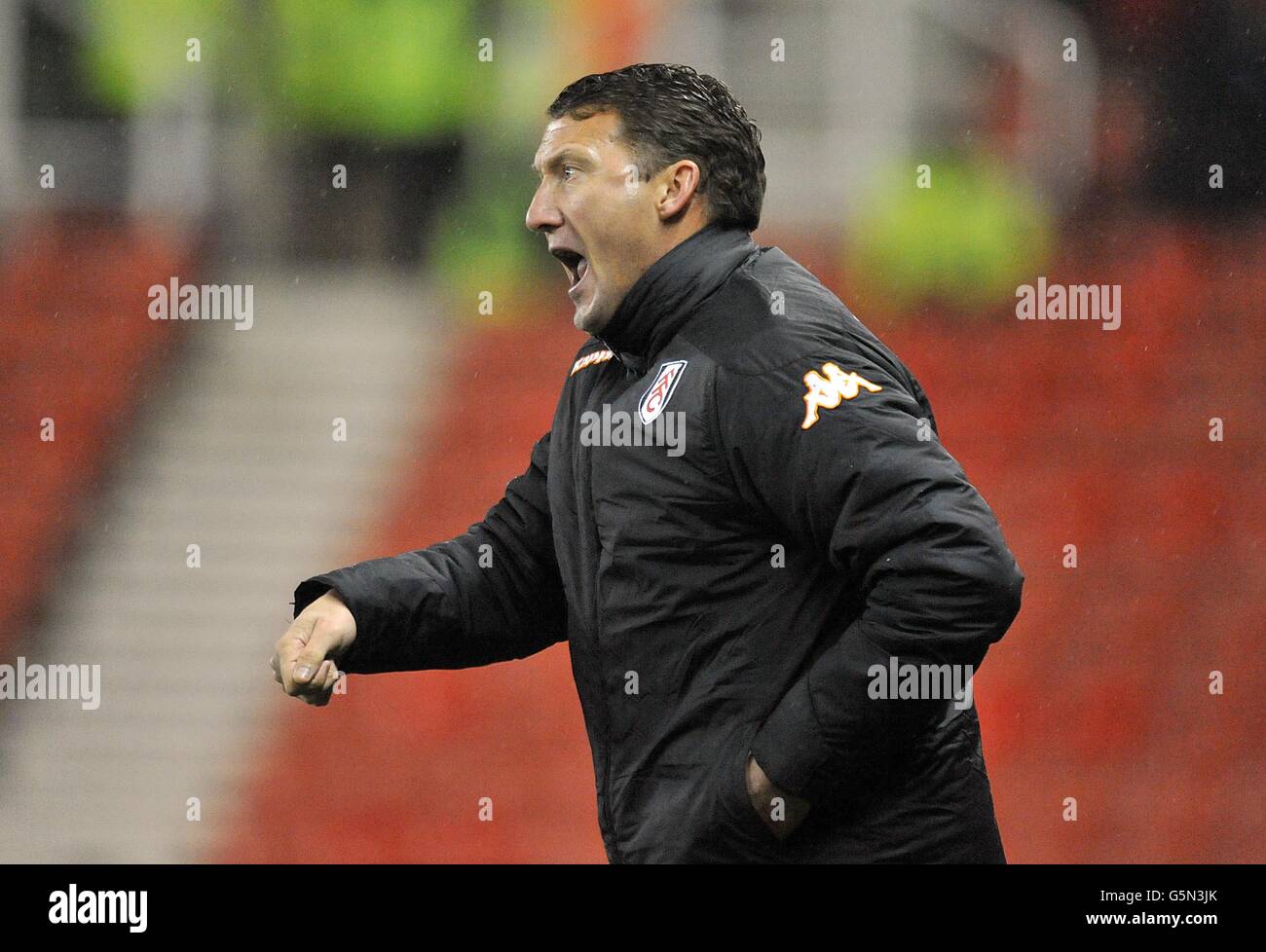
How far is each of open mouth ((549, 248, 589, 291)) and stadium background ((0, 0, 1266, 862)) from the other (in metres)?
3.40

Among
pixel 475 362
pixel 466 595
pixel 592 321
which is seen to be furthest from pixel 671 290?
pixel 475 362

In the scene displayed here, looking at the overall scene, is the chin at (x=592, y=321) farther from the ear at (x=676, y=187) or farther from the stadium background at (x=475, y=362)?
the stadium background at (x=475, y=362)

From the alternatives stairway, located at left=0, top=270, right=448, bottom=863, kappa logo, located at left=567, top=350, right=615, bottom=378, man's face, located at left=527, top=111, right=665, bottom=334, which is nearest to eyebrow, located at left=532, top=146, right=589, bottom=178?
man's face, located at left=527, top=111, right=665, bottom=334

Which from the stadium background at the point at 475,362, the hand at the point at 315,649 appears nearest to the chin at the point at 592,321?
the hand at the point at 315,649

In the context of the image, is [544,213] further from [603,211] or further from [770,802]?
[770,802]

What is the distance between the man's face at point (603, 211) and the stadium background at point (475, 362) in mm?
3436

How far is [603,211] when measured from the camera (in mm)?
2109

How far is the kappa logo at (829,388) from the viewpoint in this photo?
187cm

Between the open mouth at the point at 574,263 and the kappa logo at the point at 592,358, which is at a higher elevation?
the open mouth at the point at 574,263

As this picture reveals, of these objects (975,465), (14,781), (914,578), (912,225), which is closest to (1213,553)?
(975,465)

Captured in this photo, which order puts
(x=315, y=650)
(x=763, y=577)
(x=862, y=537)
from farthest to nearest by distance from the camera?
(x=315, y=650), (x=763, y=577), (x=862, y=537)

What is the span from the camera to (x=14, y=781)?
5.61 meters

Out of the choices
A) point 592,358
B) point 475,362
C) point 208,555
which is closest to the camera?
point 592,358

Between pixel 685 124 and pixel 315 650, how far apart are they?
748 millimetres
